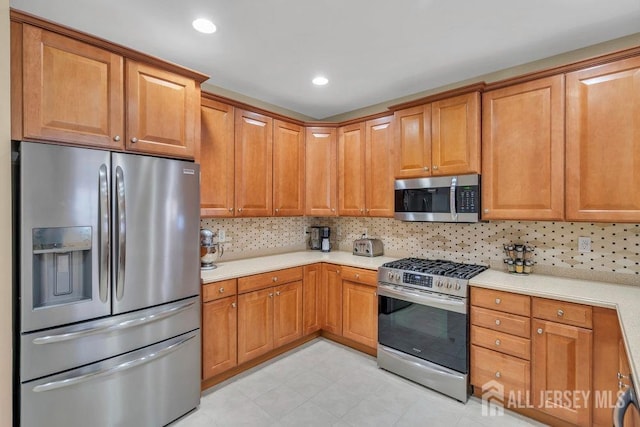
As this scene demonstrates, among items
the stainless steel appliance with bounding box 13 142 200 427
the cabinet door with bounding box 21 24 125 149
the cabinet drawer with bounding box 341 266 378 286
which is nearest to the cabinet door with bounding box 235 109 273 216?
the stainless steel appliance with bounding box 13 142 200 427

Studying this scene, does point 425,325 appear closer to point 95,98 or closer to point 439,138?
point 439,138

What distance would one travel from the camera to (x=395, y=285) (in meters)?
2.65

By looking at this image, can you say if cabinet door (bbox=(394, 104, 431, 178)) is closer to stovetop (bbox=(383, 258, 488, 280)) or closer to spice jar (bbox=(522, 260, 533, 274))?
stovetop (bbox=(383, 258, 488, 280))

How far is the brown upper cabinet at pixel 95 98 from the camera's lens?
1.52 meters

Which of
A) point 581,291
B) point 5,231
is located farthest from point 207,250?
point 581,291

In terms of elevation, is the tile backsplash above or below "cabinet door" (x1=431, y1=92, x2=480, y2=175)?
below

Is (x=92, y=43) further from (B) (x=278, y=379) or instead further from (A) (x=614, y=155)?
(A) (x=614, y=155)

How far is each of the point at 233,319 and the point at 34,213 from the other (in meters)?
1.50

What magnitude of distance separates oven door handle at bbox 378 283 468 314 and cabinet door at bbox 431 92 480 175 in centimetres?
106

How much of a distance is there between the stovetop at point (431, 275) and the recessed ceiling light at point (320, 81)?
5.88 feet

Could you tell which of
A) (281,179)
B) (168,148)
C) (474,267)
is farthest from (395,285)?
(168,148)

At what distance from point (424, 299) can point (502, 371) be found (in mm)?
687

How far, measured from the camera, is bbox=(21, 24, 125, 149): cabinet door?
5.02ft

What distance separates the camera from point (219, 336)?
2.42 m
